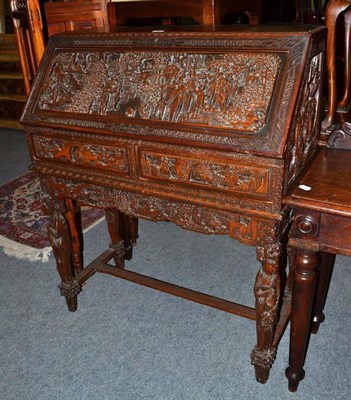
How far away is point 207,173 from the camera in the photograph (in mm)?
1515

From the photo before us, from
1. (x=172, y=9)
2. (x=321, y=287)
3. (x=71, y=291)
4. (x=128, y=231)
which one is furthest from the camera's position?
(x=172, y=9)

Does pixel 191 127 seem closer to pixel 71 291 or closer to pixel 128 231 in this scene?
pixel 71 291

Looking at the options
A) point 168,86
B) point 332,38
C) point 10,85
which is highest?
point 332,38

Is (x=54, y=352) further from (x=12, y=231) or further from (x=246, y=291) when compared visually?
(x=12, y=231)

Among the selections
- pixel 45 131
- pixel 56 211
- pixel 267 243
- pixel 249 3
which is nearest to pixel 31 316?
pixel 56 211

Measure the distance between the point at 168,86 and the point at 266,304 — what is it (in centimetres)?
89

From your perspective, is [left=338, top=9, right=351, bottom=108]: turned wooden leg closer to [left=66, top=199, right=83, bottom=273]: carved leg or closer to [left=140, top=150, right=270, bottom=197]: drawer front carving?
[left=140, top=150, right=270, bottom=197]: drawer front carving

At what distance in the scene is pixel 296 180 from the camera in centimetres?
150

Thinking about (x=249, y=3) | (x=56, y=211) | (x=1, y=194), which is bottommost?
(x=1, y=194)

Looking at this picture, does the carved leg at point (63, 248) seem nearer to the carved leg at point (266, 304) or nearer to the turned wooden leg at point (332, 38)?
the carved leg at point (266, 304)

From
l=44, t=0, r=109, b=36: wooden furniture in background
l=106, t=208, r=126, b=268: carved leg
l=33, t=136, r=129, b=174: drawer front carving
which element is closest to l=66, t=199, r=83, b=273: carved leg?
l=106, t=208, r=126, b=268: carved leg

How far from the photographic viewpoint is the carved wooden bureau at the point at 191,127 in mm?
1399

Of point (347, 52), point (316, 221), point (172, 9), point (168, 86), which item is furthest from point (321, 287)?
point (172, 9)

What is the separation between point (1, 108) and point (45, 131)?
14.4 feet
